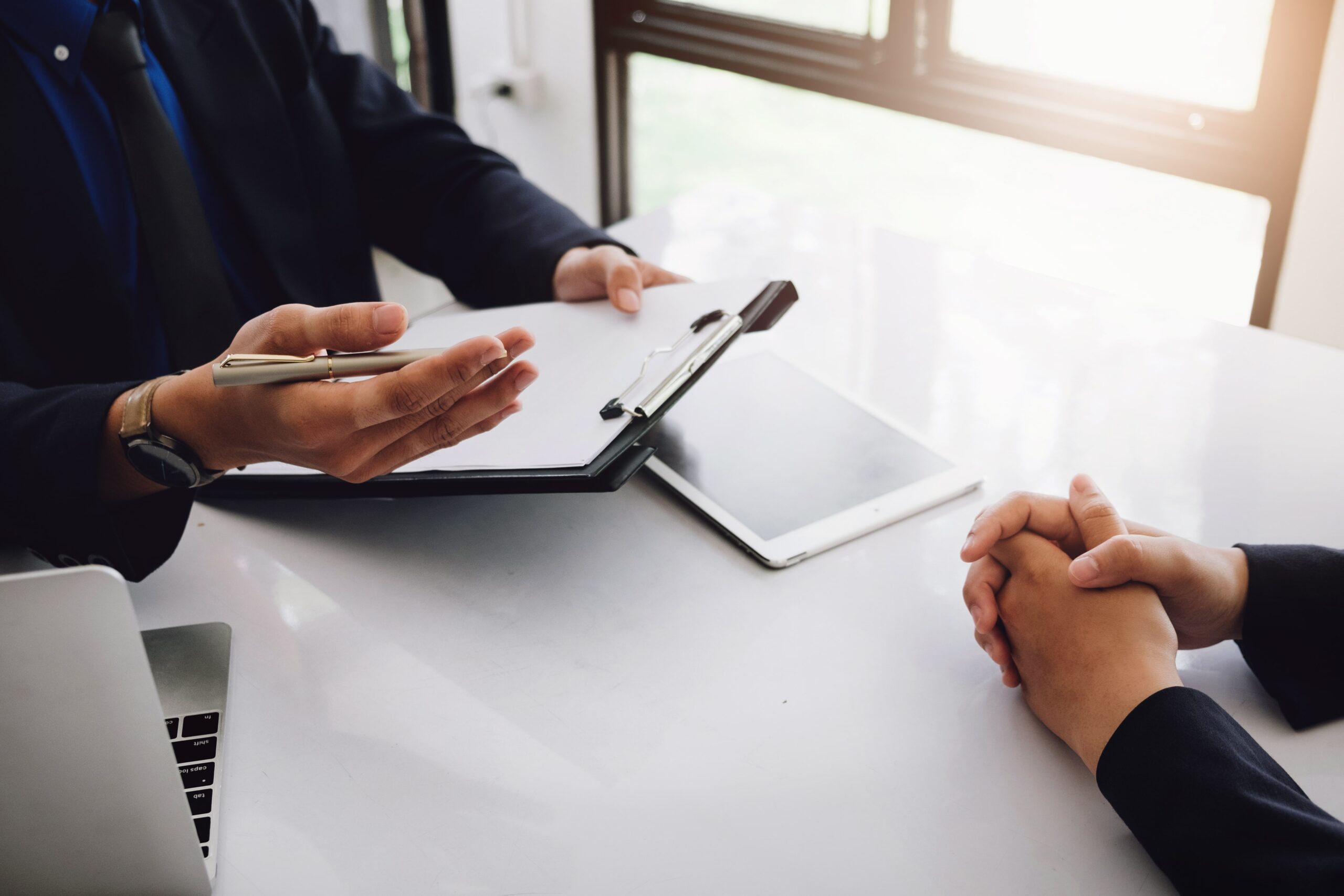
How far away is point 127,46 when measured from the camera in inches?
38.7

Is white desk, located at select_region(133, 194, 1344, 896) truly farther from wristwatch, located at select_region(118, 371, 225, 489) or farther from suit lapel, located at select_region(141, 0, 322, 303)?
suit lapel, located at select_region(141, 0, 322, 303)

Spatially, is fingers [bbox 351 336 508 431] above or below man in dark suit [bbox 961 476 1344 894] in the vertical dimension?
above

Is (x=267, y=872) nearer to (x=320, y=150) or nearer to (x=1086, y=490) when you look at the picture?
(x=1086, y=490)

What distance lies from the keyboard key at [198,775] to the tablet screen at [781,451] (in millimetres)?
405

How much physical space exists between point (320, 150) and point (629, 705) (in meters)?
0.90

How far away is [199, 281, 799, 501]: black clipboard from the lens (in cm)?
70

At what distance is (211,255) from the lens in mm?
1057

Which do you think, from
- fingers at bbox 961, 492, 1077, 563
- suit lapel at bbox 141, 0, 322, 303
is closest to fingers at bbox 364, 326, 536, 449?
fingers at bbox 961, 492, 1077, 563

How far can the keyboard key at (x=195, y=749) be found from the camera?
62 centimetres

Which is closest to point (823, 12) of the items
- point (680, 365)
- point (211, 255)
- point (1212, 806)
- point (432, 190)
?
point (432, 190)

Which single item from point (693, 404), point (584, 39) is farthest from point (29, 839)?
point (584, 39)

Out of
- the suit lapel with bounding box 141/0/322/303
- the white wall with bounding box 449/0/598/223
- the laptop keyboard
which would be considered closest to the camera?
the laptop keyboard

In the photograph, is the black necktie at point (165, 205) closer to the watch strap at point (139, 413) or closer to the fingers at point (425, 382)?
the watch strap at point (139, 413)

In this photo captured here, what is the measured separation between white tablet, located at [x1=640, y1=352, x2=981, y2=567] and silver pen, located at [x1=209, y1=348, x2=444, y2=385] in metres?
0.25
